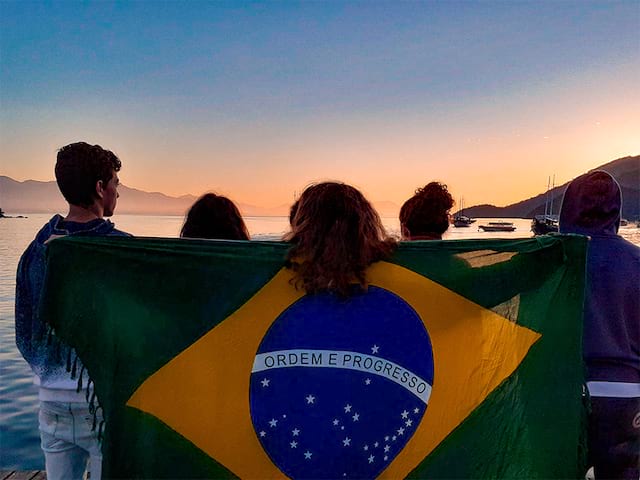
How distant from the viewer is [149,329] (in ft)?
6.47

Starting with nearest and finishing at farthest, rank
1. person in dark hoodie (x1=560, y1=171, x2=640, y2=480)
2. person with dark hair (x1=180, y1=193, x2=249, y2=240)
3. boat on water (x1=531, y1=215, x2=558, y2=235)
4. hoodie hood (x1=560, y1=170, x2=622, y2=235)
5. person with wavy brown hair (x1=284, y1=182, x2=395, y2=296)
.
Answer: person with wavy brown hair (x1=284, y1=182, x2=395, y2=296) → person in dark hoodie (x1=560, y1=171, x2=640, y2=480) → hoodie hood (x1=560, y1=170, x2=622, y2=235) → person with dark hair (x1=180, y1=193, x2=249, y2=240) → boat on water (x1=531, y1=215, x2=558, y2=235)

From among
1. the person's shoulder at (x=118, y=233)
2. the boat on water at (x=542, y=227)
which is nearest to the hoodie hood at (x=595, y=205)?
the person's shoulder at (x=118, y=233)

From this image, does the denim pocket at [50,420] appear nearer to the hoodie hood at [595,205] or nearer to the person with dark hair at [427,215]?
the person with dark hair at [427,215]

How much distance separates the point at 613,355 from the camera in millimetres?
2172

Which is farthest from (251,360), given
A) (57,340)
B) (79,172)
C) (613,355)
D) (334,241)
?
(613,355)

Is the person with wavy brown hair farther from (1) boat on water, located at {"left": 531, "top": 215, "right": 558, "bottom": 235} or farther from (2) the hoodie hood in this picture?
(1) boat on water, located at {"left": 531, "top": 215, "right": 558, "bottom": 235}

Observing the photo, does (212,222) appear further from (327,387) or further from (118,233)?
(327,387)

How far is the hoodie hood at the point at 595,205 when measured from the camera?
7.62ft

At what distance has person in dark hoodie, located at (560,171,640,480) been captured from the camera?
A: 216cm

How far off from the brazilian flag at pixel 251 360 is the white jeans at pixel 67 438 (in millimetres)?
176

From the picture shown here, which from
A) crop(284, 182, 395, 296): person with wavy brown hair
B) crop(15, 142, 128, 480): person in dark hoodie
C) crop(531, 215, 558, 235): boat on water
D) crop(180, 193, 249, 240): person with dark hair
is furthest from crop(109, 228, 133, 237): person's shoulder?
crop(531, 215, 558, 235): boat on water

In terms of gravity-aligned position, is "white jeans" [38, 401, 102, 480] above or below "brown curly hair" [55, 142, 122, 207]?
below

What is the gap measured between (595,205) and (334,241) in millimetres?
1483

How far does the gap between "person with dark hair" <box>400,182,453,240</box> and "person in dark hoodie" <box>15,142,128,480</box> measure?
2013 millimetres
